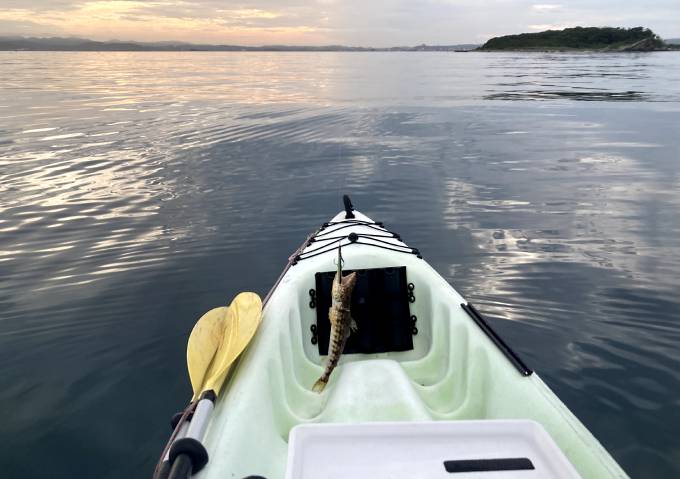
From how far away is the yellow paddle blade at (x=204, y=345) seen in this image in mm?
4195

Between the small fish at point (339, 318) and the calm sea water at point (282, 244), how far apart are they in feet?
6.30

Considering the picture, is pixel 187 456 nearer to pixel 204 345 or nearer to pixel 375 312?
pixel 204 345

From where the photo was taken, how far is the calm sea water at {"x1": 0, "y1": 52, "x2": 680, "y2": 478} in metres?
5.33

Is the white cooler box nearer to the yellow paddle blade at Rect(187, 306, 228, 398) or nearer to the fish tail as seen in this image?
the yellow paddle blade at Rect(187, 306, 228, 398)

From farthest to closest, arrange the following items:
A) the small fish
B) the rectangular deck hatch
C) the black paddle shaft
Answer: the rectangular deck hatch → the small fish → the black paddle shaft

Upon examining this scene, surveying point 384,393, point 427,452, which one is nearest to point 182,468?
point 427,452

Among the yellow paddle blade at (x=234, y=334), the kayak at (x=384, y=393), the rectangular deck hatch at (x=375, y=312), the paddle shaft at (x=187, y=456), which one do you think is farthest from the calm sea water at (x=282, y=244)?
the paddle shaft at (x=187, y=456)

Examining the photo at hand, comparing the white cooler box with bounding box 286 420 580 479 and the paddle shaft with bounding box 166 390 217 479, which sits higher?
the white cooler box with bounding box 286 420 580 479

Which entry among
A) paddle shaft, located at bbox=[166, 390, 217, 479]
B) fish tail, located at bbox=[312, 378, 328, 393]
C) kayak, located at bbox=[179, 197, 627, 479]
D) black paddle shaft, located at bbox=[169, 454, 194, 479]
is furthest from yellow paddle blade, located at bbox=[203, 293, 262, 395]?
black paddle shaft, located at bbox=[169, 454, 194, 479]

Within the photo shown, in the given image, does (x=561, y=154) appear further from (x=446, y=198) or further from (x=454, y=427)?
(x=454, y=427)

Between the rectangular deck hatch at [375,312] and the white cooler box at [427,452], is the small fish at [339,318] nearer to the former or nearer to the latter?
the rectangular deck hatch at [375,312]

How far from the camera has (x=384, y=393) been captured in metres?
4.49

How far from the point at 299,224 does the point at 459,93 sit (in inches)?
1144

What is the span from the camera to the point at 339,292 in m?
4.58
